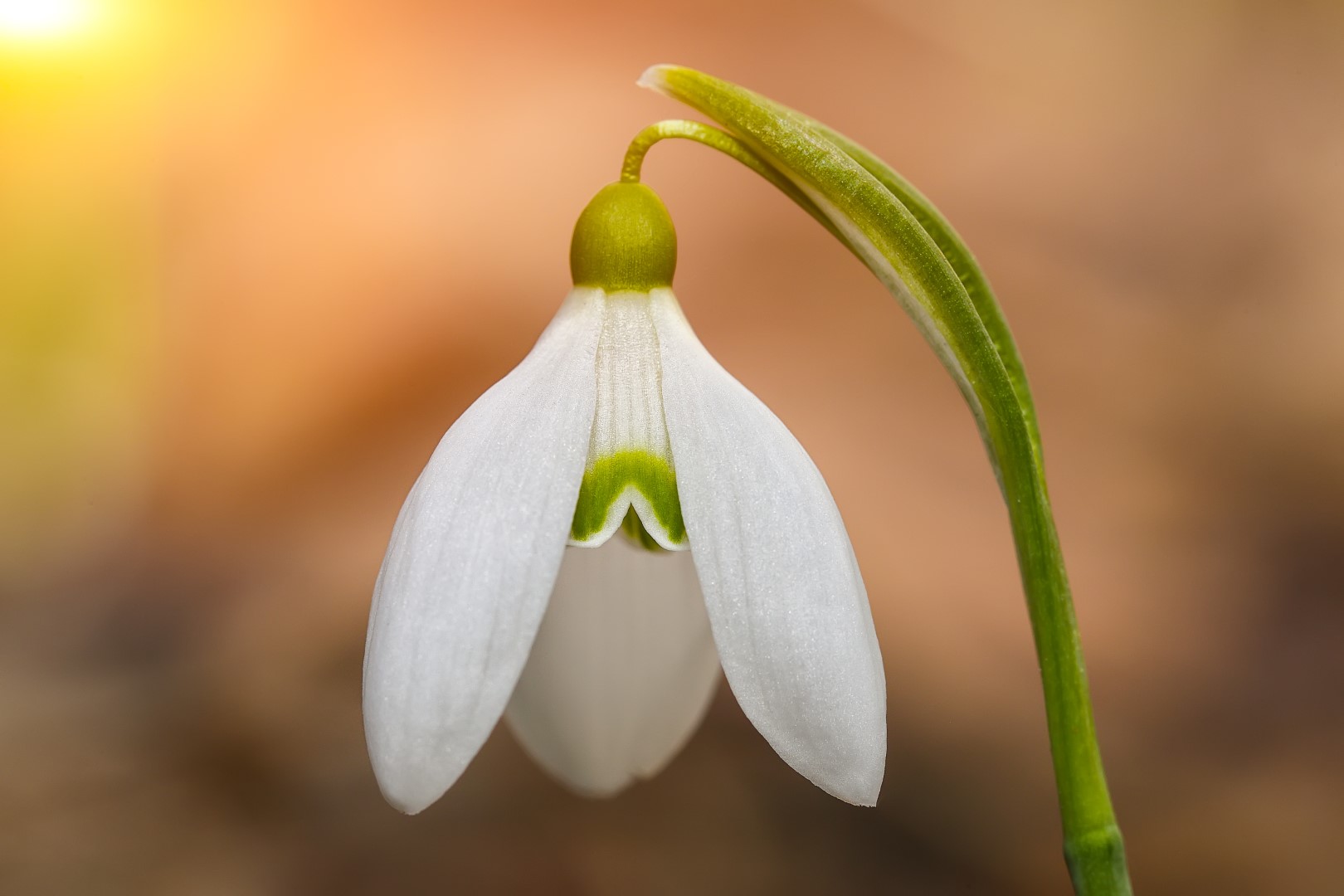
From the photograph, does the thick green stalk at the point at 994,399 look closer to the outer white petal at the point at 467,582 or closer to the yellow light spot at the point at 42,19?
the outer white petal at the point at 467,582

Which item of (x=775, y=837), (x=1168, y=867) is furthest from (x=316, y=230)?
(x=1168, y=867)

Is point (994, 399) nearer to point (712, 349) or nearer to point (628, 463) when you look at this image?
point (628, 463)

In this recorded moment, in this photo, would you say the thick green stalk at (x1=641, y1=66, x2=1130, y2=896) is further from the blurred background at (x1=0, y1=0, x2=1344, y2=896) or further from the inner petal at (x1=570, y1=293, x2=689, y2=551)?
the blurred background at (x1=0, y1=0, x2=1344, y2=896)

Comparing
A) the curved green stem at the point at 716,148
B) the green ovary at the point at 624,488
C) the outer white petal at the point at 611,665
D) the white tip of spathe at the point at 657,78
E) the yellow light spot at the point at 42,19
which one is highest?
the yellow light spot at the point at 42,19

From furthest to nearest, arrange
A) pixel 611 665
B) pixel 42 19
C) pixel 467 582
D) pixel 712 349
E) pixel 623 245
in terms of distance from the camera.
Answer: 1. pixel 42 19
2. pixel 712 349
3. pixel 611 665
4. pixel 623 245
5. pixel 467 582

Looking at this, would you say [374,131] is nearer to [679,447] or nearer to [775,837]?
[775,837]

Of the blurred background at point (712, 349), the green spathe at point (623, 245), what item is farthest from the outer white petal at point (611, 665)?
the blurred background at point (712, 349)

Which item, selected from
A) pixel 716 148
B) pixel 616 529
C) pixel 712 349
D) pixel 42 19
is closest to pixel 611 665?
pixel 616 529
